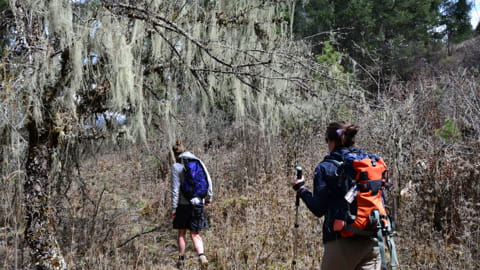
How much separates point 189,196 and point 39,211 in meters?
1.37

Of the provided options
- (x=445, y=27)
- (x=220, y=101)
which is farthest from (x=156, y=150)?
(x=445, y=27)

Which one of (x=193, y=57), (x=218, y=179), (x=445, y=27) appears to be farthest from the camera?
(x=445, y=27)

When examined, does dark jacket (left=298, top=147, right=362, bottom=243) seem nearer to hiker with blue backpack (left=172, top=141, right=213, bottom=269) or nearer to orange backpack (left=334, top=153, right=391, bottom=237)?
orange backpack (left=334, top=153, right=391, bottom=237)

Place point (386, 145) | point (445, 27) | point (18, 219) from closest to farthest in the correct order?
1. point (18, 219)
2. point (386, 145)
3. point (445, 27)

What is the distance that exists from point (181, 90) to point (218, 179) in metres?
2.73

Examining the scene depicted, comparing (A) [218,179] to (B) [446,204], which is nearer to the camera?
(B) [446,204]

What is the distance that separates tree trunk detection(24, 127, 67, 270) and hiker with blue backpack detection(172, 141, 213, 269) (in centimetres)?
117

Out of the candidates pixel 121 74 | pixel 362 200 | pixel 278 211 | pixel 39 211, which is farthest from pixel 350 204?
pixel 278 211

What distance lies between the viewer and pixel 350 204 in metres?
2.23

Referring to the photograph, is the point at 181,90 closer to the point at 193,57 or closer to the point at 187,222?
the point at 193,57

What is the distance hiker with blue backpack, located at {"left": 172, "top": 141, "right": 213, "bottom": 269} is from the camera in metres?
4.05

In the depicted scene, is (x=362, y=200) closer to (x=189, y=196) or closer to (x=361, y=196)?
(x=361, y=196)

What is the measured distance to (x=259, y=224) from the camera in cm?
461

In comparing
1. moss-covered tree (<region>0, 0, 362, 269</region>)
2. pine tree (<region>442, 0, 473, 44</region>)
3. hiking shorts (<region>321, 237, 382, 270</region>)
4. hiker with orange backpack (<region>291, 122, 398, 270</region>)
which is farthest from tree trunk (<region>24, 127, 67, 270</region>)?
pine tree (<region>442, 0, 473, 44</region>)
